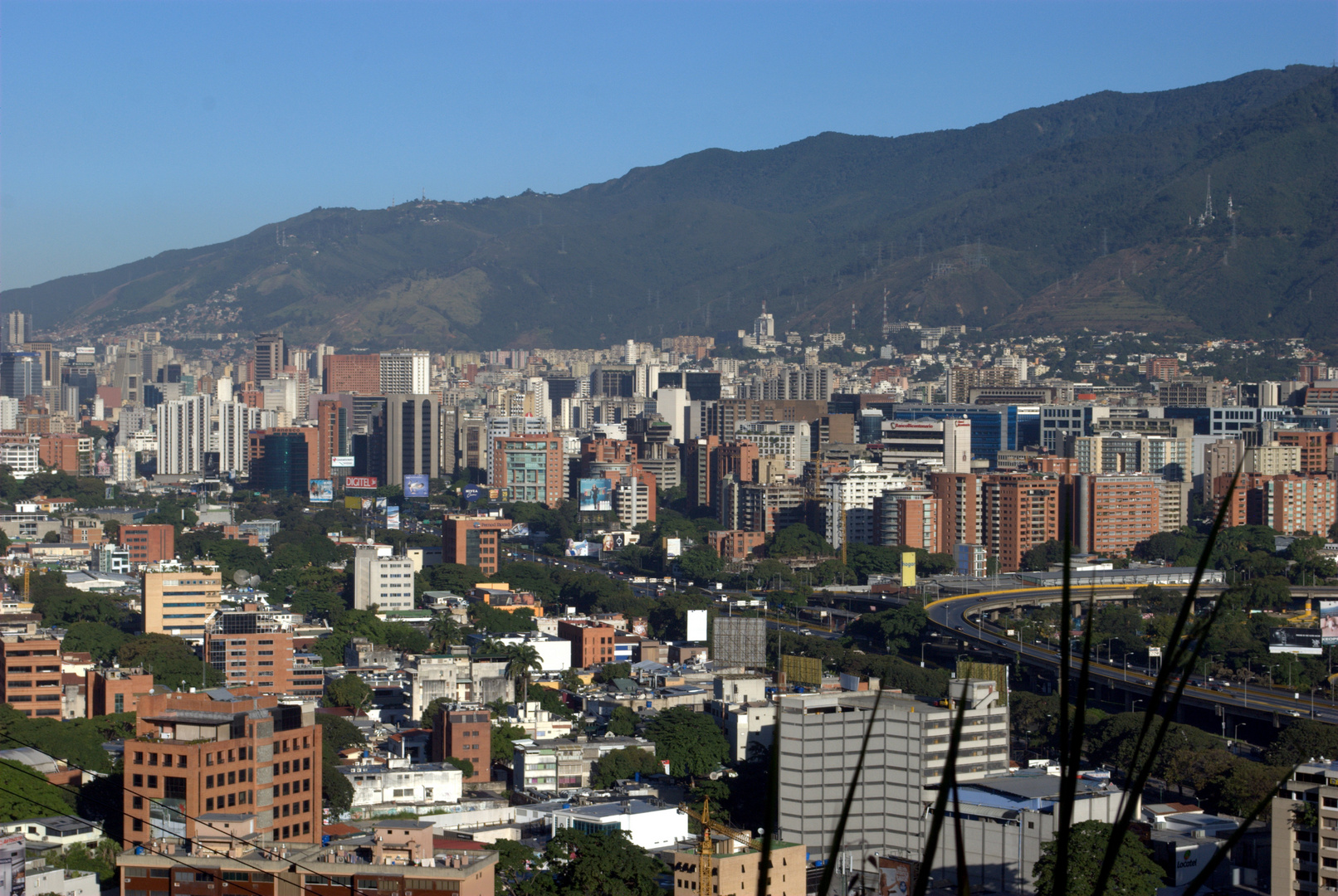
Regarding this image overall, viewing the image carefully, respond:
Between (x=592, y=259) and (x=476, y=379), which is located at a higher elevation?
(x=592, y=259)

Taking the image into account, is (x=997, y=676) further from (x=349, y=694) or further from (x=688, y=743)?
(x=349, y=694)

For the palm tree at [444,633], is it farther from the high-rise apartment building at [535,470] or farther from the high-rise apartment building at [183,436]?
the high-rise apartment building at [183,436]

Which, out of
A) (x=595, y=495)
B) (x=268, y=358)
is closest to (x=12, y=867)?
(x=595, y=495)

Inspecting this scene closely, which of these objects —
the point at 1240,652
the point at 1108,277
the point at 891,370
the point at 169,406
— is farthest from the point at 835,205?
the point at 1240,652

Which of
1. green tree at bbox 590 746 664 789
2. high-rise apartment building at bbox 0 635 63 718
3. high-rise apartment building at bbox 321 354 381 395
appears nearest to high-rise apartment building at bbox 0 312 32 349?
high-rise apartment building at bbox 321 354 381 395

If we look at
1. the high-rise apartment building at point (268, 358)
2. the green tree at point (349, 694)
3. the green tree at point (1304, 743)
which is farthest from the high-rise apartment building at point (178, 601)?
the high-rise apartment building at point (268, 358)

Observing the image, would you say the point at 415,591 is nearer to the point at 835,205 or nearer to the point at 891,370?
the point at 891,370
